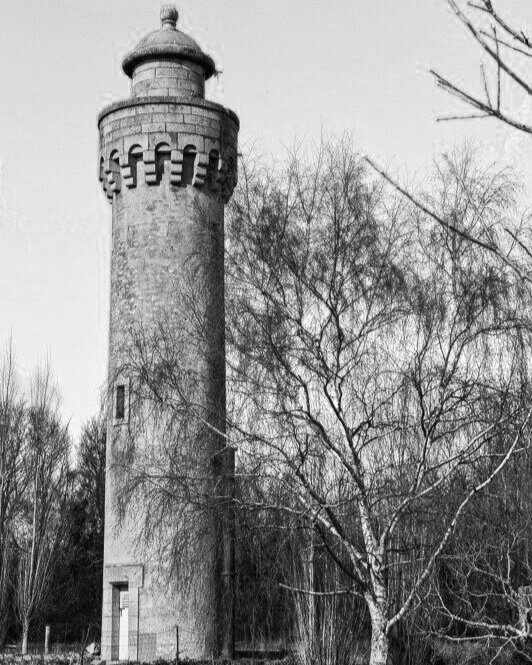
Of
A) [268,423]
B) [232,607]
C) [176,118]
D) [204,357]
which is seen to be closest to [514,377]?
[268,423]

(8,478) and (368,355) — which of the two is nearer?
(368,355)

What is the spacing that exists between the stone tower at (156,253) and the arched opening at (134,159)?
0.02 meters

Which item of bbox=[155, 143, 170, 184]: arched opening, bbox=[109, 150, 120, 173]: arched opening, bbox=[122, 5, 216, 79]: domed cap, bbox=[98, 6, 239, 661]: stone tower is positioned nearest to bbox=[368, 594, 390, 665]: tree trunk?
bbox=[98, 6, 239, 661]: stone tower

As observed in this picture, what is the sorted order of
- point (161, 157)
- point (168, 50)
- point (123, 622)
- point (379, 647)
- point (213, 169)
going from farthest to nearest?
point (168, 50)
point (213, 169)
point (161, 157)
point (123, 622)
point (379, 647)

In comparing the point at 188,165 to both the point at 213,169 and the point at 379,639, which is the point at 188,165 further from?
the point at 379,639

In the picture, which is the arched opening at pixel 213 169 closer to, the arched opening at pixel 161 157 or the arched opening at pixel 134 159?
the arched opening at pixel 161 157

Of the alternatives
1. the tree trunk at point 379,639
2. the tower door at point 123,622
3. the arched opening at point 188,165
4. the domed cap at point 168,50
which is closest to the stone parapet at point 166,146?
the arched opening at point 188,165

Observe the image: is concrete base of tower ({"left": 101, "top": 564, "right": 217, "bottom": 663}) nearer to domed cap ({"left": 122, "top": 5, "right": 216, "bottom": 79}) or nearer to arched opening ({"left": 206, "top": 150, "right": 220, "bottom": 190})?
arched opening ({"left": 206, "top": 150, "right": 220, "bottom": 190})

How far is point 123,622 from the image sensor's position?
2200 centimetres

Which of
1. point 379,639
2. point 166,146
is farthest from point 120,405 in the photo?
point 379,639

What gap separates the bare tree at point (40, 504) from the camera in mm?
32906

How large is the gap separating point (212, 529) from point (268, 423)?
196cm

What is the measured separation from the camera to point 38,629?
39656mm

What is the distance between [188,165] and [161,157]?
0.58 meters
